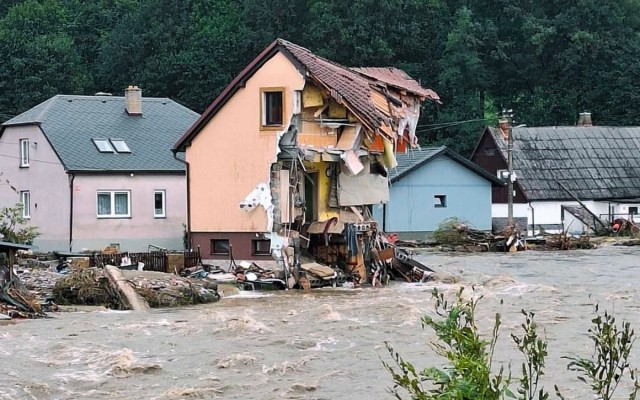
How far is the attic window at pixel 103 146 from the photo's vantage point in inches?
1749

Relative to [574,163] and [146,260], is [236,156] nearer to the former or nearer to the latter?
[146,260]

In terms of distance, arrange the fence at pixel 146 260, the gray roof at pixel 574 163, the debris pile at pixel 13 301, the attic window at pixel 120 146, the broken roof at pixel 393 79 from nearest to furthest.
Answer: the debris pile at pixel 13 301, the fence at pixel 146 260, the broken roof at pixel 393 79, the attic window at pixel 120 146, the gray roof at pixel 574 163

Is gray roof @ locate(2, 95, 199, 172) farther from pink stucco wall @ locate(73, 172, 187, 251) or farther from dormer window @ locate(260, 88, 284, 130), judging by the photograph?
dormer window @ locate(260, 88, 284, 130)

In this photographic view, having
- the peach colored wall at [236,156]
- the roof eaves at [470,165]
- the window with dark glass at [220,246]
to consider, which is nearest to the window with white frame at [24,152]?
the peach colored wall at [236,156]

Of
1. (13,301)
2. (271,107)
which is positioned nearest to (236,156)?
(271,107)

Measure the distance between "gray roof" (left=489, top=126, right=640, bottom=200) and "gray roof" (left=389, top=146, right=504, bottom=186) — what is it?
6.64 m

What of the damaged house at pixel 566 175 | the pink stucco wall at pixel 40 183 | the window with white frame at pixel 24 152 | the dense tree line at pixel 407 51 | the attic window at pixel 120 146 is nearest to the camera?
the pink stucco wall at pixel 40 183

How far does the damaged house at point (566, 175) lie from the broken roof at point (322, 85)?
89.8 ft

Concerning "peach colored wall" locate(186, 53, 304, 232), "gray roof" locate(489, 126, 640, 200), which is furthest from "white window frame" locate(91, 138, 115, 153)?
"gray roof" locate(489, 126, 640, 200)

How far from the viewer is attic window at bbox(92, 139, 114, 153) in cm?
4443

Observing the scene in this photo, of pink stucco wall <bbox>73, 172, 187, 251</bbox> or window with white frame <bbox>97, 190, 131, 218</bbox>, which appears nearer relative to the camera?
pink stucco wall <bbox>73, 172, 187, 251</bbox>

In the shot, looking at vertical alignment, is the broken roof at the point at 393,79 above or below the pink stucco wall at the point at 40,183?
above

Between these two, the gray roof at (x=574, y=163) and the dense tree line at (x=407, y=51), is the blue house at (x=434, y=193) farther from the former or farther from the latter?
the dense tree line at (x=407, y=51)

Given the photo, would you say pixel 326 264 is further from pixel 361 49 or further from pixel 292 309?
pixel 361 49
